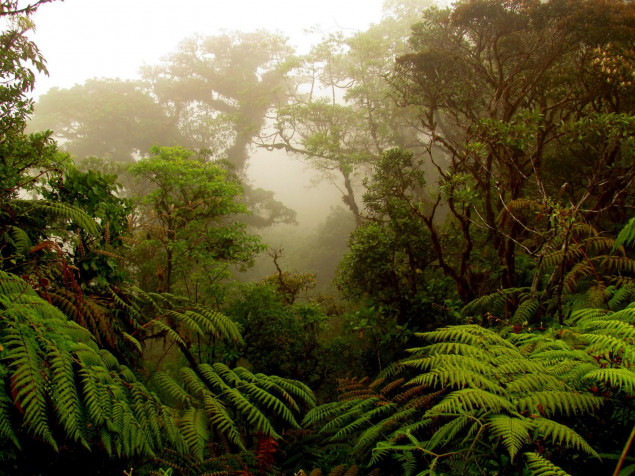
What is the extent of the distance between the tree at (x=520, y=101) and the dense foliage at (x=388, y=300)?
5 cm

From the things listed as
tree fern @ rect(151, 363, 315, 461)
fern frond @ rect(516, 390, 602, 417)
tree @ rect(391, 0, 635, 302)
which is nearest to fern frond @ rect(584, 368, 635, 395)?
fern frond @ rect(516, 390, 602, 417)

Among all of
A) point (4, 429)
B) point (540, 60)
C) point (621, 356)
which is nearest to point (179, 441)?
point (4, 429)

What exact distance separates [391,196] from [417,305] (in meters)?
2.33

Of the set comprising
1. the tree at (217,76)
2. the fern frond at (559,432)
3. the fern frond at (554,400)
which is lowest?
the fern frond at (559,432)

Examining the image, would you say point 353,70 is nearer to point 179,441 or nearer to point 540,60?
point 540,60

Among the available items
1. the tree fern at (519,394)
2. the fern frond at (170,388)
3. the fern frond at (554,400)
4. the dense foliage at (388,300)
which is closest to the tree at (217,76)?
the dense foliage at (388,300)

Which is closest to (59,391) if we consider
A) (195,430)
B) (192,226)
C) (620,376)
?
(195,430)

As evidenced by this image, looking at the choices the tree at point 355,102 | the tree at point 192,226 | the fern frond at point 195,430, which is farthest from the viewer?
the tree at point 355,102

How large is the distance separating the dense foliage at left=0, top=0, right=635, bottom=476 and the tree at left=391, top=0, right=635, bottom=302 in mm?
45

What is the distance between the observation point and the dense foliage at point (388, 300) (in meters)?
1.64

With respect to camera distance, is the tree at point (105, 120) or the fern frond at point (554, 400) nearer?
the fern frond at point (554, 400)

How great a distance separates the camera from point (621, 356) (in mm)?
1628

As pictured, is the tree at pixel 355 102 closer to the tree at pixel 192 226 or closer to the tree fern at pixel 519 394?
the tree at pixel 192 226

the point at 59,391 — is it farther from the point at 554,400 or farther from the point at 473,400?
the point at 554,400
